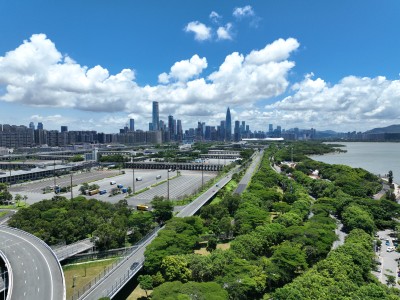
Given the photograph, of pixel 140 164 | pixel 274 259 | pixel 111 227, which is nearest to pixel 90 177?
pixel 140 164

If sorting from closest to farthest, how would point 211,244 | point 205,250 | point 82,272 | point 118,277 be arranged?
point 118,277, point 82,272, point 211,244, point 205,250

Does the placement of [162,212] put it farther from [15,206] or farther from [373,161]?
[373,161]

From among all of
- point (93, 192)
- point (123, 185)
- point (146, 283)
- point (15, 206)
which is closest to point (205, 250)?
point (146, 283)

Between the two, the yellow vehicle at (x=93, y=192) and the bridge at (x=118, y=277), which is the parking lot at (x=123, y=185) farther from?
the bridge at (x=118, y=277)

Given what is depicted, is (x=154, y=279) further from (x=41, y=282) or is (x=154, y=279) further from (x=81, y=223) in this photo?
(x=81, y=223)

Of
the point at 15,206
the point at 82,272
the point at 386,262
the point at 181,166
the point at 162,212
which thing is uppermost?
the point at 162,212

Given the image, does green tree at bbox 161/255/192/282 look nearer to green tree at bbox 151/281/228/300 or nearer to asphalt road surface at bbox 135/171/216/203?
green tree at bbox 151/281/228/300

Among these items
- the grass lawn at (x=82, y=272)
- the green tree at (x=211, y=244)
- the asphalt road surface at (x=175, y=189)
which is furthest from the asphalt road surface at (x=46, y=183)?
the green tree at (x=211, y=244)

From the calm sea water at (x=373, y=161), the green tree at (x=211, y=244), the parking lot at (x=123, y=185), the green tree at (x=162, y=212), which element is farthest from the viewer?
the calm sea water at (x=373, y=161)
